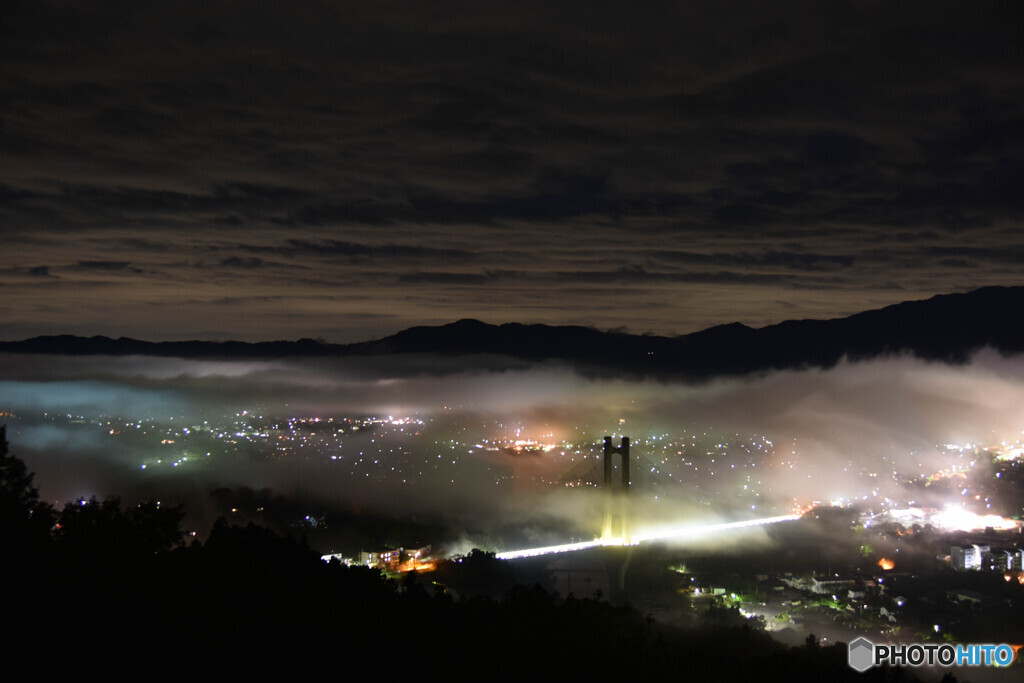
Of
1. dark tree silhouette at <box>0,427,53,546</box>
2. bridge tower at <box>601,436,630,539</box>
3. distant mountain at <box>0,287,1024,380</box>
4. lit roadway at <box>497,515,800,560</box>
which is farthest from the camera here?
distant mountain at <box>0,287,1024,380</box>

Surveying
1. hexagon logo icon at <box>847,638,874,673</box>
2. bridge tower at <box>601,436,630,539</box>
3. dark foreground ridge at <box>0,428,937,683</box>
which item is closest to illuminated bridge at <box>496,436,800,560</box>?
bridge tower at <box>601,436,630,539</box>

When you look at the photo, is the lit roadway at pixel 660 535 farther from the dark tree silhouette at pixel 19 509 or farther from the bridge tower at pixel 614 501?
the dark tree silhouette at pixel 19 509

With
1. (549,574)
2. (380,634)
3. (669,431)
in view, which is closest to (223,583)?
(380,634)

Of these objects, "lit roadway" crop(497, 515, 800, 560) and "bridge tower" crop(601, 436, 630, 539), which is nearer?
"lit roadway" crop(497, 515, 800, 560)

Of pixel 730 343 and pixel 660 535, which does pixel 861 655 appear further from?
pixel 730 343

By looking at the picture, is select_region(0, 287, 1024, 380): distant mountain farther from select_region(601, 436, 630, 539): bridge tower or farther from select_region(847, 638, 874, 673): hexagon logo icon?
select_region(847, 638, 874, 673): hexagon logo icon

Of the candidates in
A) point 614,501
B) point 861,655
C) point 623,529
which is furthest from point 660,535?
point 861,655
